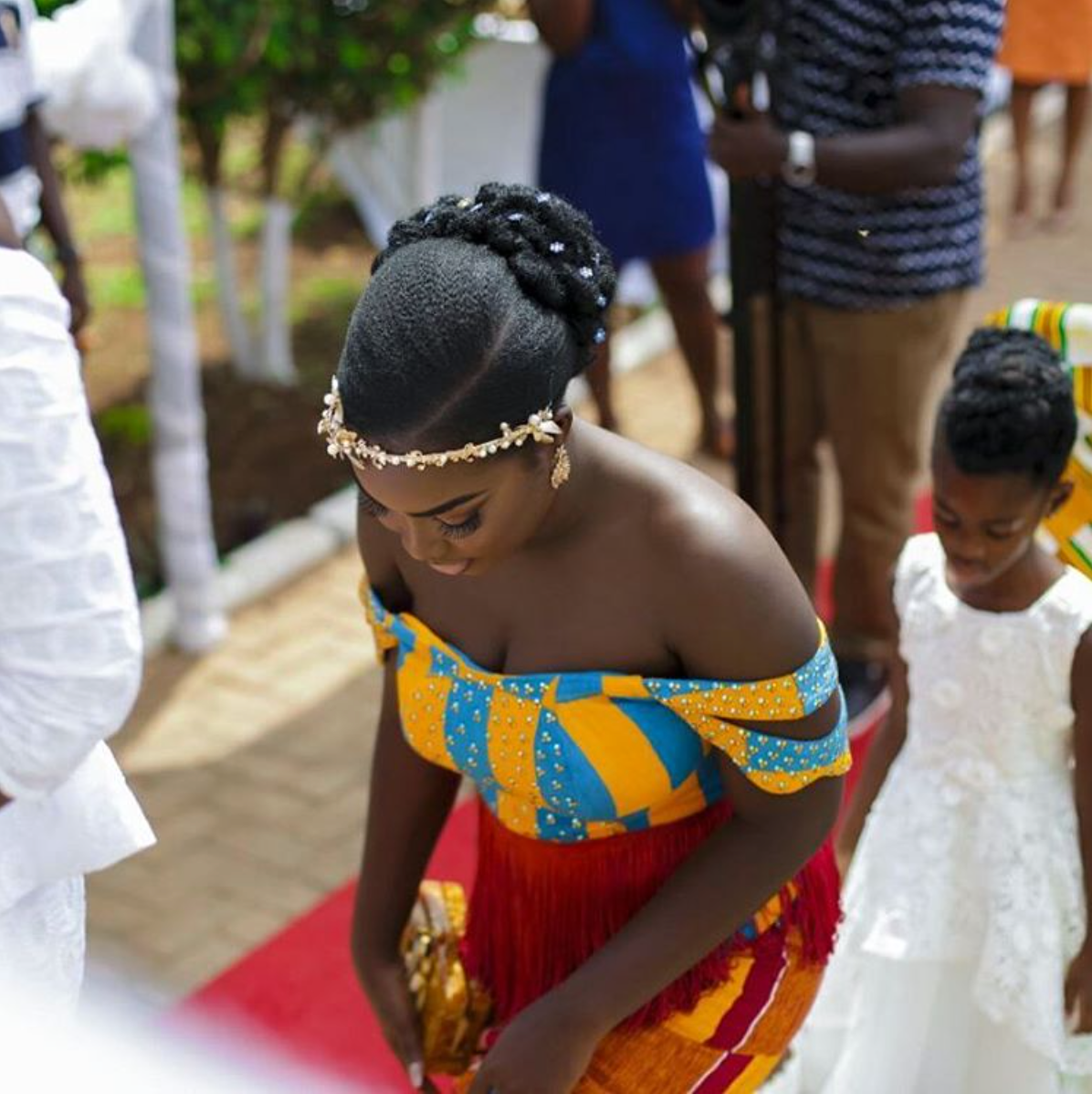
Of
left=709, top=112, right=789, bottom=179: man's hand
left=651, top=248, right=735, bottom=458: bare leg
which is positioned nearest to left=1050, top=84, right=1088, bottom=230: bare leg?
left=651, top=248, right=735, bottom=458: bare leg

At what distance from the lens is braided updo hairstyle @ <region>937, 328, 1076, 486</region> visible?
105 inches

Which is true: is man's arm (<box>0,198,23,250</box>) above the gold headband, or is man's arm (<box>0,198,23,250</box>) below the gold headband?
above

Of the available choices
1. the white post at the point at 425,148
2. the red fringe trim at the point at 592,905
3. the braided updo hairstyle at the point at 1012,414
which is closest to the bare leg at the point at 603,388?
the white post at the point at 425,148

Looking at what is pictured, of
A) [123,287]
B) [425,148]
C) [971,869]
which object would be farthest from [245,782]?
[123,287]

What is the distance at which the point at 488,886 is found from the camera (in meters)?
2.46

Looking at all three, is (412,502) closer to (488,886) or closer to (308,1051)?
(488,886)

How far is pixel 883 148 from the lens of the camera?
3.85 meters

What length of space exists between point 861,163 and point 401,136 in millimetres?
3808

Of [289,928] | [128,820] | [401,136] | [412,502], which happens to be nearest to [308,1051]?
[289,928]

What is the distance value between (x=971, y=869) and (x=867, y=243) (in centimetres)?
171

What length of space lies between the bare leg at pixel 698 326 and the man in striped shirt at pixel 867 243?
1.42 m

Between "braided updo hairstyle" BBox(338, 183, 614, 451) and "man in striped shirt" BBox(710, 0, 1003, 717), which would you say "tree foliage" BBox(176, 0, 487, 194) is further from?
"braided updo hairstyle" BBox(338, 183, 614, 451)

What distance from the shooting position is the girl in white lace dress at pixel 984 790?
2.70 metres

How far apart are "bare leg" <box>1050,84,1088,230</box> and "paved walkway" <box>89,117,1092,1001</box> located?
13.9 feet
